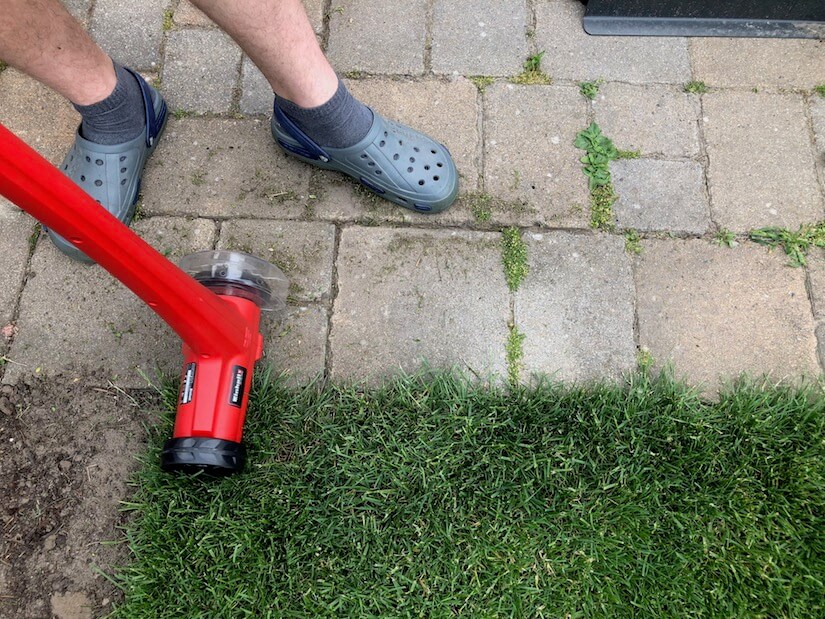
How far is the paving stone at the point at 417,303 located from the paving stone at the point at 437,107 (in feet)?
1.07

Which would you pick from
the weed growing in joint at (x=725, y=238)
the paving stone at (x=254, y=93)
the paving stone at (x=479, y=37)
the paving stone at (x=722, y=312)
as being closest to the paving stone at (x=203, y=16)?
the paving stone at (x=254, y=93)

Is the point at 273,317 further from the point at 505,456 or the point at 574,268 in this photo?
the point at 574,268

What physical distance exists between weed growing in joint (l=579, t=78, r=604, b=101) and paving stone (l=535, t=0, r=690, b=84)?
27 millimetres

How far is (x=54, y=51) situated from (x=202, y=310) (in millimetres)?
874

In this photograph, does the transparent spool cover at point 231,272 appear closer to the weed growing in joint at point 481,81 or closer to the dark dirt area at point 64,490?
the dark dirt area at point 64,490

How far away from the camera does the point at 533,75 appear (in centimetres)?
229

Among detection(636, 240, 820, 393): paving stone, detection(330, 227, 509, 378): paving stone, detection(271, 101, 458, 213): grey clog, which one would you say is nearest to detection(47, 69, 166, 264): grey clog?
detection(271, 101, 458, 213): grey clog

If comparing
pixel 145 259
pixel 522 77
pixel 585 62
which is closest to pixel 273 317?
pixel 145 259

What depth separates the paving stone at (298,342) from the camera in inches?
75.9

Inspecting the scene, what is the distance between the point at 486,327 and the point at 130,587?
120 centimetres

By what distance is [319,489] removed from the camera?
177cm

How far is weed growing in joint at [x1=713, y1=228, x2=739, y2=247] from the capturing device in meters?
2.06

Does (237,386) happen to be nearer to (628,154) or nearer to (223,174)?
(223,174)

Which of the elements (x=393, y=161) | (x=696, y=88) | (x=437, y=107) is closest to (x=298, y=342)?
(x=393, y=161)
